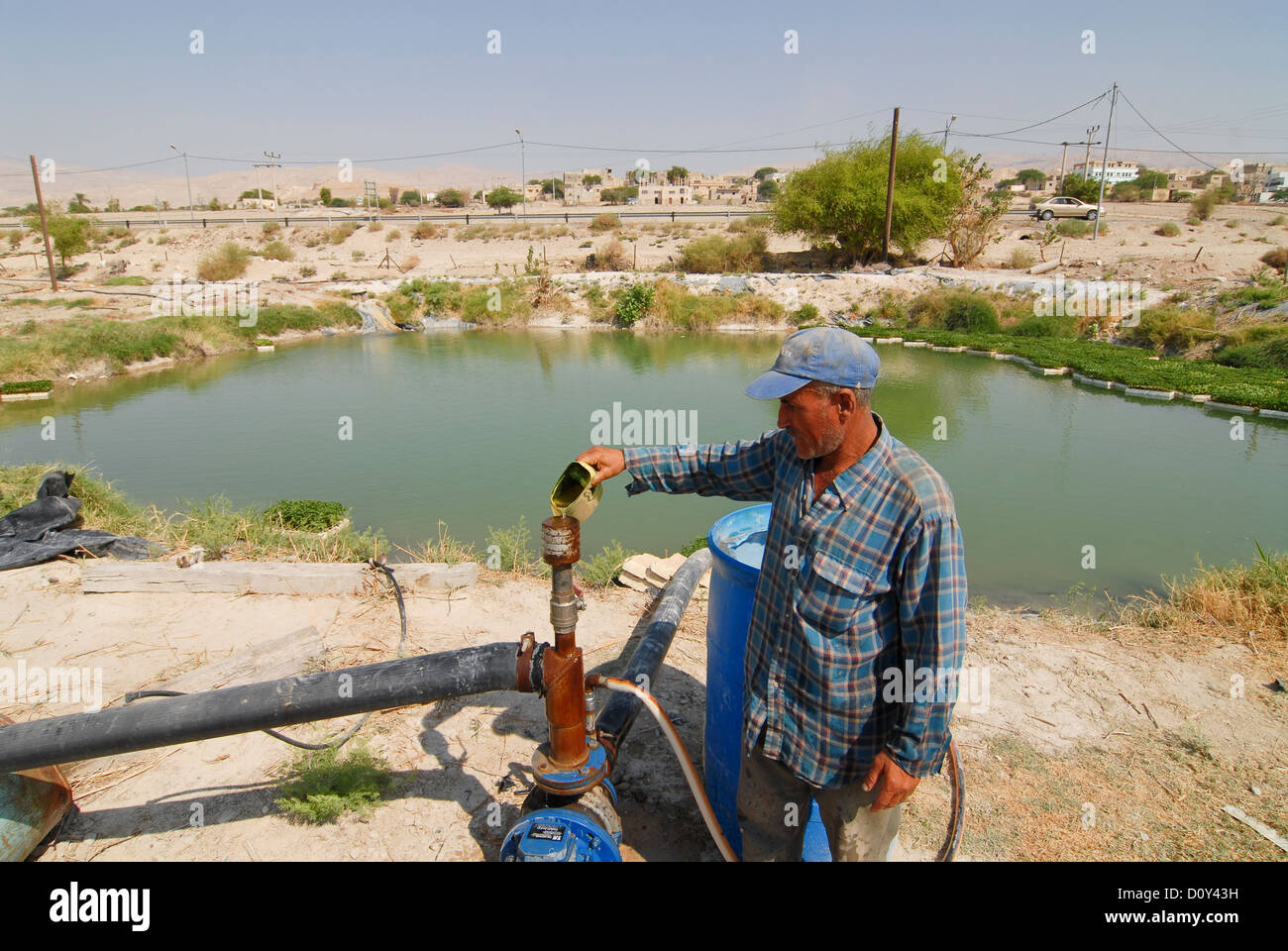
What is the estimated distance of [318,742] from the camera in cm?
327

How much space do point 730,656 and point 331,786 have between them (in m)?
1.70

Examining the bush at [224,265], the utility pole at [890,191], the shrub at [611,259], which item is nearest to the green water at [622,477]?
the utility pole at [890,191]

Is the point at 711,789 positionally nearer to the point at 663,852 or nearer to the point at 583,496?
the point at 663,852

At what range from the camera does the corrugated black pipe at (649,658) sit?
272 cm

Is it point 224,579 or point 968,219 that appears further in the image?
point 968,219

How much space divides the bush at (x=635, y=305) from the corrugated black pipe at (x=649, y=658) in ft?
61.5

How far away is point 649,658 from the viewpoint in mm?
3111

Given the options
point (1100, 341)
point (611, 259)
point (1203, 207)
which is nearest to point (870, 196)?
point (611, 259)

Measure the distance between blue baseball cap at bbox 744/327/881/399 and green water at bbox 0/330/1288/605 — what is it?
5263mm

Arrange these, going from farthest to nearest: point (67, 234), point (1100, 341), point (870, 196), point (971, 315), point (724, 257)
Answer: point (724, 257), point (67, 234), point (870, 196), point (971, 315), point (1100, 341)

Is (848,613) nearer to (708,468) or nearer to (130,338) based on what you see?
(708,468)

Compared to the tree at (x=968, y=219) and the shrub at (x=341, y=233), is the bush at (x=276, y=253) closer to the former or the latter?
the shrub at (x=341, y=233)

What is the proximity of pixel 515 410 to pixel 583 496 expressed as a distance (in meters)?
10.9

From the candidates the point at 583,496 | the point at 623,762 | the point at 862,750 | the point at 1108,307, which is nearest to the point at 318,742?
the point at 623,762
